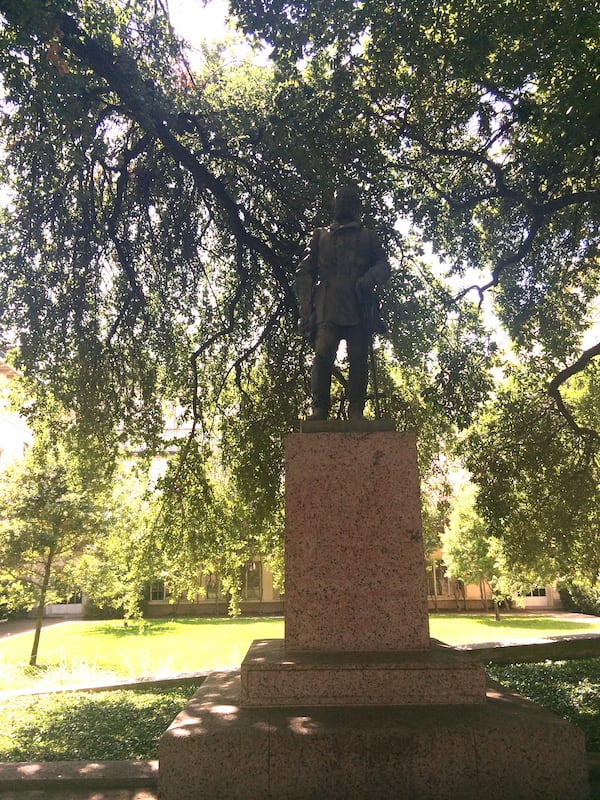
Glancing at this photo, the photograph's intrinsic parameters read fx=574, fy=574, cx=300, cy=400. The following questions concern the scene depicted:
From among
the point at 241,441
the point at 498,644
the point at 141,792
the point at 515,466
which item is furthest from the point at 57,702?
the point at 515,466

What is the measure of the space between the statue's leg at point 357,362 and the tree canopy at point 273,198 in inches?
136

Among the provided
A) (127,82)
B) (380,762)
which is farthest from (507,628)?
(127,82)

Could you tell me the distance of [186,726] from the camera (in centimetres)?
358

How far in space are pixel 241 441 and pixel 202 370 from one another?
1.85 meters

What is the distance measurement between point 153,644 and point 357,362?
18.6 m

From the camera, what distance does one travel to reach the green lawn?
14.2 metres

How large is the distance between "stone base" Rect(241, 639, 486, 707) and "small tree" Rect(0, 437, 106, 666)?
12.6m

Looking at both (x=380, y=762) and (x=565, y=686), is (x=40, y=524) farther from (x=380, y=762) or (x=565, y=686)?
(x=380, y=762)

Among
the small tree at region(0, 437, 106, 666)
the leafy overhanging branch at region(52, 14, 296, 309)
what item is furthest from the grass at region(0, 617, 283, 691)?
the leafy overhanging branch at region(52, 14, 296, 309)

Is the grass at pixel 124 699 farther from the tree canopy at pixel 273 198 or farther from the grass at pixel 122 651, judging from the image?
the tree canopy at pixel 273 198

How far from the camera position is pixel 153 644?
20.7 metres

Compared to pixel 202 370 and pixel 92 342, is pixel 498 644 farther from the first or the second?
pixel 92 342

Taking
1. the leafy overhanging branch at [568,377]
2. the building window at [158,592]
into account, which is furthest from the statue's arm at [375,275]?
the building window at [158,592]

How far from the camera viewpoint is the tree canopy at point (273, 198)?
23.7 feet
